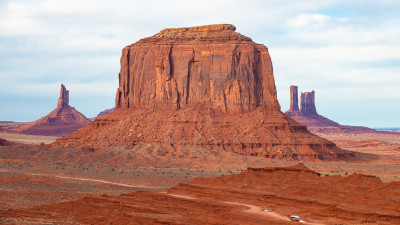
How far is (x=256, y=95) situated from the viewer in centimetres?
7731

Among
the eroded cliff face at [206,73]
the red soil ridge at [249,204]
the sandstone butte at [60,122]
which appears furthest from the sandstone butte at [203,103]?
the sandstone butte at [60,122]

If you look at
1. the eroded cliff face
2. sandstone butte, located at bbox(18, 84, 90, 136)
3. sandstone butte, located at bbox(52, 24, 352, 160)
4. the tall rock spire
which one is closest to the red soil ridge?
sandstone butte, located at bbox(52, 24, 352, 160)

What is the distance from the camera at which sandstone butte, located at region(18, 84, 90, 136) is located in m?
169

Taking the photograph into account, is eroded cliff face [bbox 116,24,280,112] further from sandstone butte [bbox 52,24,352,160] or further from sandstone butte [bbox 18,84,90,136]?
sandstone butte [bbox 18,84,90,136]

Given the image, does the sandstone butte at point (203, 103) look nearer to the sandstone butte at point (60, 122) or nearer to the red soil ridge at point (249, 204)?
the red soil ridge at point (249, 204)

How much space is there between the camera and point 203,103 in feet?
252

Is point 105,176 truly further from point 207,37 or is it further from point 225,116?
point 207,37

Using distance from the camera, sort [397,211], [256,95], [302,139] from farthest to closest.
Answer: [256,95], [302,139], [397,211]

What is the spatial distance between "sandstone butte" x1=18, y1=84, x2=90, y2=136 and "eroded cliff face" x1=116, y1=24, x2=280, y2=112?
94348 mm

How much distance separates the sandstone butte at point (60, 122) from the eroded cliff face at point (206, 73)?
94.3 meters

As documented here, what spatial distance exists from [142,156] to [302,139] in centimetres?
2090

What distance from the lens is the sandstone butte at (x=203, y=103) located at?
235ft

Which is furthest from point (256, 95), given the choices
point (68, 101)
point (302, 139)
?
point (68, 101)

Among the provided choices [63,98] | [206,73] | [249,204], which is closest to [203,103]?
[206,73]
